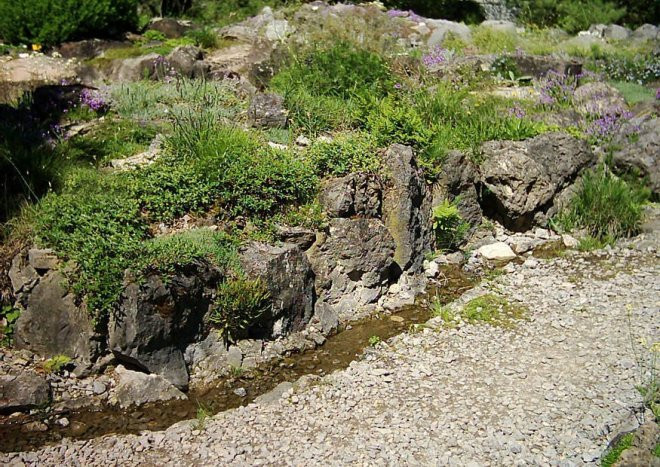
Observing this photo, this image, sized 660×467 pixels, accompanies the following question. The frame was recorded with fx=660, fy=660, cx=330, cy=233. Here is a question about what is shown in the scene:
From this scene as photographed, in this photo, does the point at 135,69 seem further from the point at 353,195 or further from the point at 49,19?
the point at 353,195

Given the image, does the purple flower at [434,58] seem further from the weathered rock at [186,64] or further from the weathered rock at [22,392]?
the weathered rock at [22,392]

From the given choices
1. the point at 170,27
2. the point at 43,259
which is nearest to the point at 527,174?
the point at 43,259

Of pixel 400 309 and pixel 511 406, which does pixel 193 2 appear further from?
pixel 511 406

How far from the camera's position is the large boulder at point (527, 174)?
8.67 meters

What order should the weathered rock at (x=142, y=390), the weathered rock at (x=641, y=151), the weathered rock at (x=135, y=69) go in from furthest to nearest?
the weathered rock at (x=135, y=69) → the weathered rock at (x=641, y=151) → the weathered rock at (x=142, y=390)

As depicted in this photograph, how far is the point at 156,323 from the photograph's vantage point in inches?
221

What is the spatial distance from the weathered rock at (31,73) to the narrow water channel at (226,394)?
5.94 m

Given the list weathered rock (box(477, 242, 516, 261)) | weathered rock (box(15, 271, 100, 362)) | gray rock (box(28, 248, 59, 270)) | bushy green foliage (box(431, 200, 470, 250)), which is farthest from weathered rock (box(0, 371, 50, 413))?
weathered rock (box(477, 242, 516, 261))

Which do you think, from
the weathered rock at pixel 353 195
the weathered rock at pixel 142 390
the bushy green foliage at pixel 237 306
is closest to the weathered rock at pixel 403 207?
the weathered rock at pixel 353 195

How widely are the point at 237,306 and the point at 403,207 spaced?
2446 millimetres

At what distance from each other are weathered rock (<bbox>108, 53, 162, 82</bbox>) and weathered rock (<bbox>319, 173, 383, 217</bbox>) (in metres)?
4.84

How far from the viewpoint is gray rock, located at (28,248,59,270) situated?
596 cm

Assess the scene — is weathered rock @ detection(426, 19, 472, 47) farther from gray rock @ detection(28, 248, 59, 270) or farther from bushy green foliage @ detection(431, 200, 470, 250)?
gray rock @ detection(28, 248, 59, 270)

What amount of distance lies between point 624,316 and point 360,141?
136 inches
